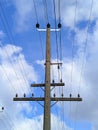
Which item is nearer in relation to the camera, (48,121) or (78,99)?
(48,121)

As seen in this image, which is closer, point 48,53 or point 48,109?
point 48,109

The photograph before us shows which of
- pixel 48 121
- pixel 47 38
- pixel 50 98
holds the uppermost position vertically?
pixel 47 38

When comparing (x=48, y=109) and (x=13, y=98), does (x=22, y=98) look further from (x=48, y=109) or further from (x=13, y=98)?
(x=48, y=109)

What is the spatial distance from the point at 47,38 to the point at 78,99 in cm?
500

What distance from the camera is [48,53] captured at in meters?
26.9

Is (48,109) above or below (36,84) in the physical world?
below

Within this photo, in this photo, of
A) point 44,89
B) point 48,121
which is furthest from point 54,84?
point 48,121

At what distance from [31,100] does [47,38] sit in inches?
183

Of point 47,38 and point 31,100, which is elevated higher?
point 47,38

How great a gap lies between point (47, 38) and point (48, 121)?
20.5 feet

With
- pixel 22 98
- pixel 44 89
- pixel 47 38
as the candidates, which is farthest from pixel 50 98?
pixel 47 38

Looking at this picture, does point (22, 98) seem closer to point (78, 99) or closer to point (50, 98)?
point (50, 98)

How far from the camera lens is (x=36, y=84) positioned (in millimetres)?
27109

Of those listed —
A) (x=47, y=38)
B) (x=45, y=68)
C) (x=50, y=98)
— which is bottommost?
(x=50, y=98)
